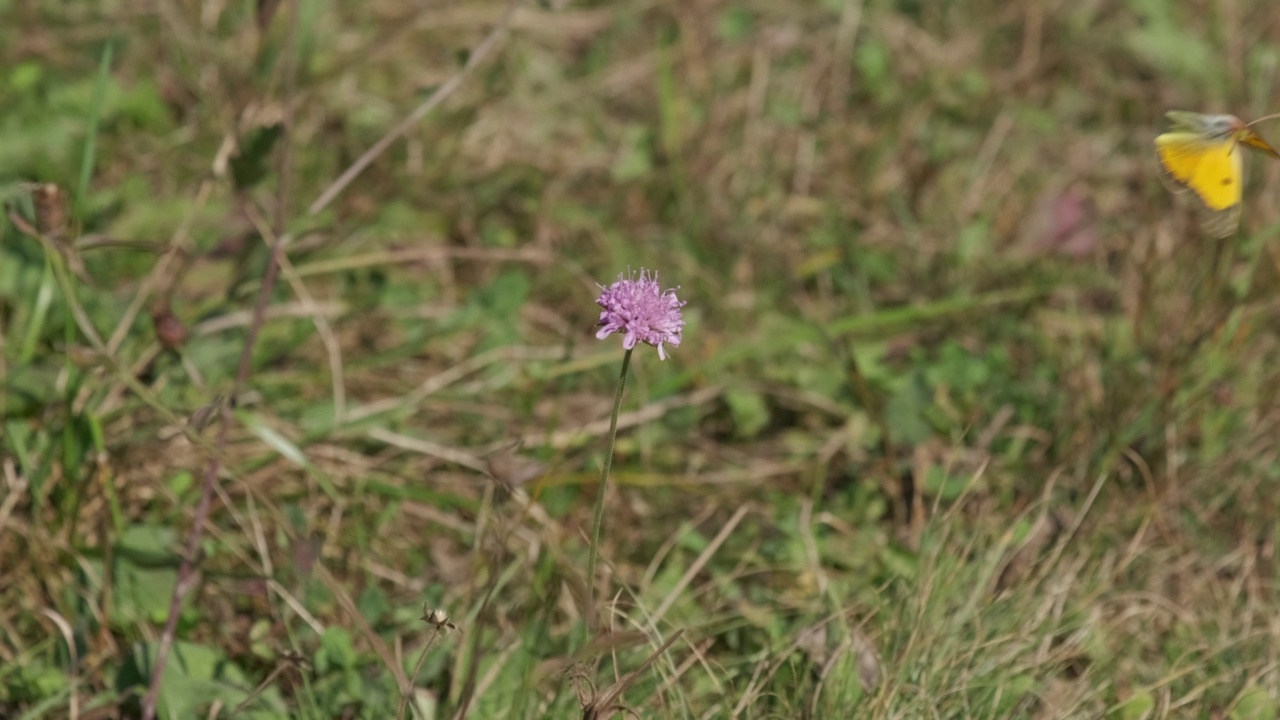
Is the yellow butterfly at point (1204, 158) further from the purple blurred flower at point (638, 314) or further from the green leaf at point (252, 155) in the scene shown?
the green leaf at point (252, 155)

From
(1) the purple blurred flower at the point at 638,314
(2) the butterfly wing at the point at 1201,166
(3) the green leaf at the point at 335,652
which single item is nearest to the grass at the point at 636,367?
(3) the green leaf at the point at 335,652

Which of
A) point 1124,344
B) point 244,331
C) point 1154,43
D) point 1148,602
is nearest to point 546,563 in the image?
point 244,331

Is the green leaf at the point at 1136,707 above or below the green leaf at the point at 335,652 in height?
below

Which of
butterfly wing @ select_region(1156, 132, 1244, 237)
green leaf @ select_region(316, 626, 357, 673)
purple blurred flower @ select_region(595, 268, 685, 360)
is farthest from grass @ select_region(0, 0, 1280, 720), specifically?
butterfly wing @ select_region(1156, 132, 1244, 237)

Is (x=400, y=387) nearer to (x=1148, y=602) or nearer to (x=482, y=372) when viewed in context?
(x=482, y=372)

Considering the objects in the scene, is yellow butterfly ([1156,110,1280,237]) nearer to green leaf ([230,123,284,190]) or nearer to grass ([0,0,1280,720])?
grass ([0,0,1280,720])
